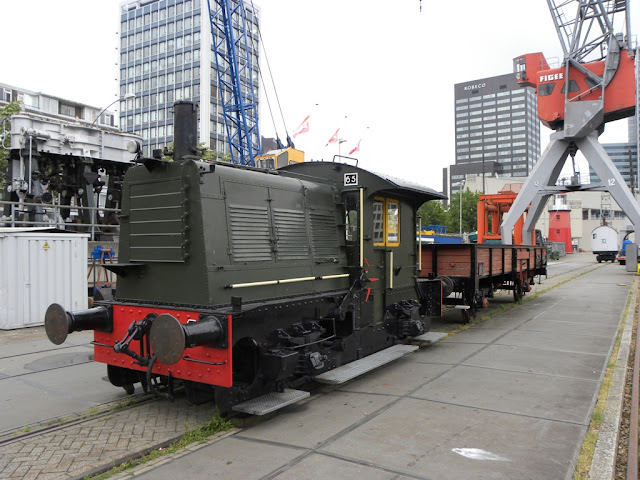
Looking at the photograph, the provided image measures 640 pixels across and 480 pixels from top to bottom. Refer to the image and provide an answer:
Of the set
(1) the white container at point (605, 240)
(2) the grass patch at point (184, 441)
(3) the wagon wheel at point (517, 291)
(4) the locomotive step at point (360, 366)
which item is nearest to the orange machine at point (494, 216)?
(3) the wagon wheel at point (517, 291)

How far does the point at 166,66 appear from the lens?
68812mm

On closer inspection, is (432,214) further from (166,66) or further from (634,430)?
(634,430)

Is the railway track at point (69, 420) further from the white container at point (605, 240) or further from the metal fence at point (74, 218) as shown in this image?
the white container at point (605, 240)

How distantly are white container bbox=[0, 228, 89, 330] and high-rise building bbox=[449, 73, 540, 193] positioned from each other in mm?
130429

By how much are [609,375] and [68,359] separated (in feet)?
28.4

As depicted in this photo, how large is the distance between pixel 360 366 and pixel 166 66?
236 feet

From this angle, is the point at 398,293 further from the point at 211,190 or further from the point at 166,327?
the point at 166,327

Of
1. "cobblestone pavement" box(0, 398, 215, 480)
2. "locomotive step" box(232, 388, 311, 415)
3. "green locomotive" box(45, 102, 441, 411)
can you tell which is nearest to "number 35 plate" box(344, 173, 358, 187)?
"green locomotive" box(45, 102, 441, 411)

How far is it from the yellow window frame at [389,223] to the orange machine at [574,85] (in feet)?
70.2

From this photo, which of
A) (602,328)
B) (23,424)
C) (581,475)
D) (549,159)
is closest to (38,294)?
(23,424)

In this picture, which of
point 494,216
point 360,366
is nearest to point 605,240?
point 494,216

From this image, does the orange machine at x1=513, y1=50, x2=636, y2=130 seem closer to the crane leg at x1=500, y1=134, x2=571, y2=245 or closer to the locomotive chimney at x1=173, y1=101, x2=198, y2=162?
the crane leg at x1=500, y1=134, x2=571, y2=245

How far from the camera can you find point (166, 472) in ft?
12.9

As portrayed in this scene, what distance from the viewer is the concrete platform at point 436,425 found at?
13.2 feet
